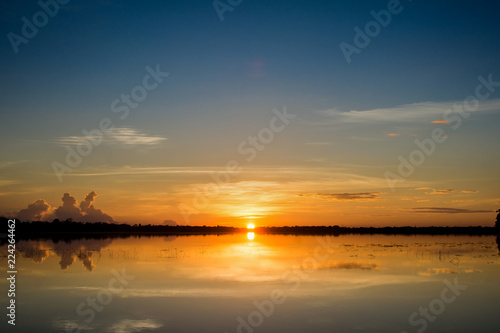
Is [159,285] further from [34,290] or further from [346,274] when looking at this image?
[346,274]

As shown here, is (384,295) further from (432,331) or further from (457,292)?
(432,331)

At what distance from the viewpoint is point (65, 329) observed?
15.4 meters

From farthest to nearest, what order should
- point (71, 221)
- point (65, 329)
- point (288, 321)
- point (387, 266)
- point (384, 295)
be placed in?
point (71, 221), point (387, 266), point (384, 295), point (288, 321), point (65, 329)

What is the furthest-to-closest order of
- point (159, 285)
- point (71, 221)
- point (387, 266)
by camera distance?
point (71, 221) < point (387, 266) < point (159, 285)

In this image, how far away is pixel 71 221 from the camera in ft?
433

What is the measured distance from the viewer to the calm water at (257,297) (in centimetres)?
1633

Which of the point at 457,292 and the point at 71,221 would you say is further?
the point at 71,221

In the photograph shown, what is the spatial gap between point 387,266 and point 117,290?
1898cm

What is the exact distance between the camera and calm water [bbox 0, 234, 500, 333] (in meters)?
16.3

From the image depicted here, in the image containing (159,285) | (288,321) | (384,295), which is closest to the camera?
(288,321)

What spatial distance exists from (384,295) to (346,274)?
635 centimetres

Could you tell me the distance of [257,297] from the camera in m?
21.1

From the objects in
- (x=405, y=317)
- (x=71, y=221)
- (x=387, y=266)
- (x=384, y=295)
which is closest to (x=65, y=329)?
(x=405, y=317)

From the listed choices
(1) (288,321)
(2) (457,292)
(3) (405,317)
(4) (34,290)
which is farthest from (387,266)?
(4) (34,290)
